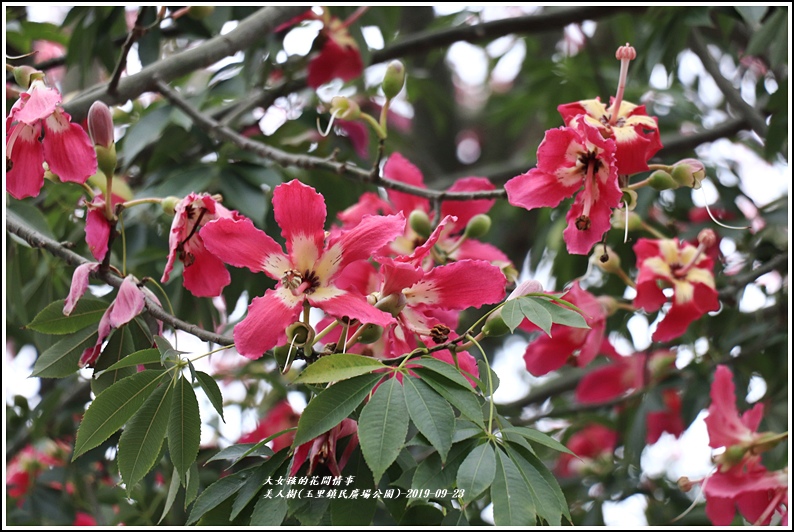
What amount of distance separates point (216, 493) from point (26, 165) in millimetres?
408

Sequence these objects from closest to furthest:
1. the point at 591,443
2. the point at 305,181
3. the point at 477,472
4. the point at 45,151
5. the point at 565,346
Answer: the point at 477,472 → the point at 45,151 → the point at 565,346 → the point at 305,181 → the point at 591,443

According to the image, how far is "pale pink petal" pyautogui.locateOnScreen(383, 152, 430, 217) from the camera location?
122cm

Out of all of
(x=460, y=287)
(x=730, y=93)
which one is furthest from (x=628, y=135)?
(x=730, y=93)

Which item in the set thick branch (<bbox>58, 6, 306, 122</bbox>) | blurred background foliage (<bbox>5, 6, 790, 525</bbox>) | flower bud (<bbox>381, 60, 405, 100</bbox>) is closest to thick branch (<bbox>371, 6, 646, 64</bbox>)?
blurred background foliage (<bbox>5, 6, 790, 525</bbox>)

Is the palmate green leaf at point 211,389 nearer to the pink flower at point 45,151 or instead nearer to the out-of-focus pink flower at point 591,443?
the pink flower at point 45,151

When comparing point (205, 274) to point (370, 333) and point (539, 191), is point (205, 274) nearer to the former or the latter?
point (370, 333)

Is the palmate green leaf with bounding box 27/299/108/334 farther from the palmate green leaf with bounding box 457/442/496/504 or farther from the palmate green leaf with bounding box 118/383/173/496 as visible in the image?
A: the palmate green leaf with bounding box 457/442/496/504

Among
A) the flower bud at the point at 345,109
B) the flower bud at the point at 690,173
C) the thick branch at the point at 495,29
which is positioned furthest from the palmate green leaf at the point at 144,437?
the thick branch at the point at 495,29

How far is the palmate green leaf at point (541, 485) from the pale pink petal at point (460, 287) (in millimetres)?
158

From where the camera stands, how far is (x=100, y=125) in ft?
2.82

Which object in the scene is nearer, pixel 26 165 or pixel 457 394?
pixel 457 394

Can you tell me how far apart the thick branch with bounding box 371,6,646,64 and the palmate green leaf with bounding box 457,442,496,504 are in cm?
109

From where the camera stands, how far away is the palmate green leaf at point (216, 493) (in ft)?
2.42

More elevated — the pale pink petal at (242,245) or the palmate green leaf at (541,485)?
the pale pink petal at (242,245)
